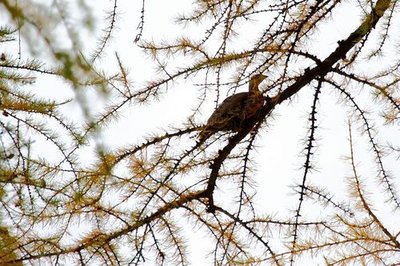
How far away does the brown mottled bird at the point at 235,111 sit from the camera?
1.60 meters

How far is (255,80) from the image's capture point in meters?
1.55

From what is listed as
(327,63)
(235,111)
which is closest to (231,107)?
(235,111)

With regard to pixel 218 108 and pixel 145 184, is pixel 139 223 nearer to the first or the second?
pixel 145 184

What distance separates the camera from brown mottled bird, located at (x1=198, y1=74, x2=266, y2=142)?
160 centimetres

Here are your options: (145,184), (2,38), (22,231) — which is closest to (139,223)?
(145,184)

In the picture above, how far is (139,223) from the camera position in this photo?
1.60 m

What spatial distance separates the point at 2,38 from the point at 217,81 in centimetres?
113

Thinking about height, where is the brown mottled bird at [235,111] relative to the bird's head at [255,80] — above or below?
below

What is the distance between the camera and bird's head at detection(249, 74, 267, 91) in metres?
1.55

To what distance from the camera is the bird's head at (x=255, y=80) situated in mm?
1550

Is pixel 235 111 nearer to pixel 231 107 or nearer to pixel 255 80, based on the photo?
pixel 231 107

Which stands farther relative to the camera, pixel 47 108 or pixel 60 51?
pixel 47 108

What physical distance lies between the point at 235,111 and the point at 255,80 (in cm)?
12

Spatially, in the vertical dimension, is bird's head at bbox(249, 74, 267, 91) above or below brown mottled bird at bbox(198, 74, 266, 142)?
above
